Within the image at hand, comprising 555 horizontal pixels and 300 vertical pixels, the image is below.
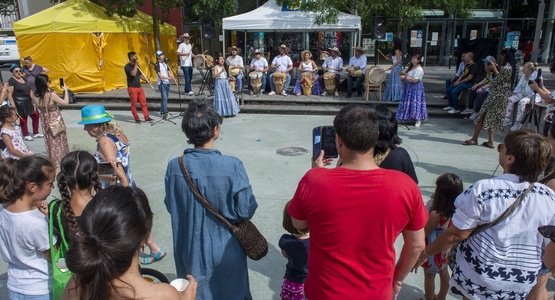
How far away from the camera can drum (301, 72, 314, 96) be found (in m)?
12.3

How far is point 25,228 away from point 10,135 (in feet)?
10.7

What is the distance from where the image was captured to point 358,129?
179 centimetres

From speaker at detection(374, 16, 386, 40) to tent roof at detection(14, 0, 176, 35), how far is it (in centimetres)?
832

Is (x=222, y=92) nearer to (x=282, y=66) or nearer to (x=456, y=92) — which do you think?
(x=282, y=66)

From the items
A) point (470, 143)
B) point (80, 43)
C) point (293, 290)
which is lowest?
point (470, 143)

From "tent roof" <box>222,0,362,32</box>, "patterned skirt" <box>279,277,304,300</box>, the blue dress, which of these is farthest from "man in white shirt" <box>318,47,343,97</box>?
the blue dress

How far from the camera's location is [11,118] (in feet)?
15.8

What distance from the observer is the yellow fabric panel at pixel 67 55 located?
12.3 metres

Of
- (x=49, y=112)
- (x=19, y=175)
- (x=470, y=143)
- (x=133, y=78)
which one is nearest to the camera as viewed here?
(x=19, y=175)

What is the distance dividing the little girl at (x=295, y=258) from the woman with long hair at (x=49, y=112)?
456 cm

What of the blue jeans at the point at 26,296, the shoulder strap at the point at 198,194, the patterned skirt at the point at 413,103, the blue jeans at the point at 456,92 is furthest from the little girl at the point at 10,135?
the blue jeans at the point at 456,92

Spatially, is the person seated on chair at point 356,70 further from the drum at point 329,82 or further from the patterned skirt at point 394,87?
the patterned skirt at point 394,87

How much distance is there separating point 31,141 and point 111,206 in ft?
26.0

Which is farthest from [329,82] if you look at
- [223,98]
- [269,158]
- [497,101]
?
[269,158]
